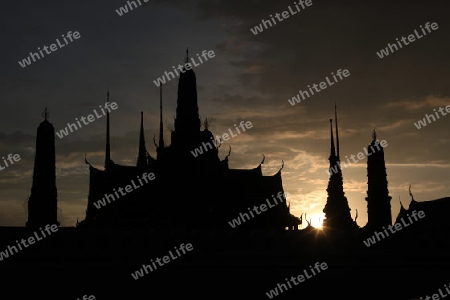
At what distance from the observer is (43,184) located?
1537 inches

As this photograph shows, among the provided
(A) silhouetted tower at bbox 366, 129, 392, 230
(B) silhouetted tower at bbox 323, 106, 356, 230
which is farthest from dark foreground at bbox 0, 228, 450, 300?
(B) silhouetted tower at bbox 323, 106, 356, 230

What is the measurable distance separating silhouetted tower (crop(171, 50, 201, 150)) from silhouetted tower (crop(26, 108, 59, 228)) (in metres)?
24.2

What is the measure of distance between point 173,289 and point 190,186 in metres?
21.5

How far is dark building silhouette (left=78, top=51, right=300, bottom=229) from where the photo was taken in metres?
57.0

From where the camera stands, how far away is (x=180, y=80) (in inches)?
2657

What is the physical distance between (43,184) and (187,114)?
1130 inches

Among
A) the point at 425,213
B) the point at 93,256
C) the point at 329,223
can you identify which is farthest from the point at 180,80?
the point at 93,256

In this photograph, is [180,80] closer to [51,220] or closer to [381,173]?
[381,173]

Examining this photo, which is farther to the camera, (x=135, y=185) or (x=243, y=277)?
(x=135, y=185)

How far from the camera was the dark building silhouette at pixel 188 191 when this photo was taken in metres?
57.0

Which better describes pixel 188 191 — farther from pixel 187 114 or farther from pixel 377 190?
pixel 377 190
